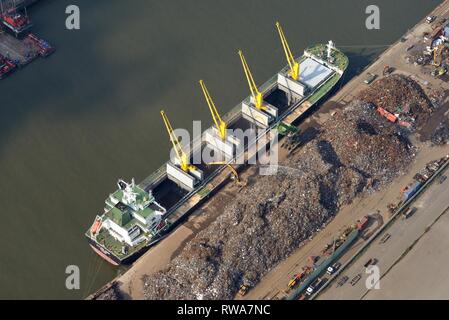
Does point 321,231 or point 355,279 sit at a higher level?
point 321,231

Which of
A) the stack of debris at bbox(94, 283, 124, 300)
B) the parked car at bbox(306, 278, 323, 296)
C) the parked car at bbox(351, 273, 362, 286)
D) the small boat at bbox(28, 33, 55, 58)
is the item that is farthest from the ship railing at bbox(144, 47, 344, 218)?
the small boat at bbox(28, 33, 55, 58)

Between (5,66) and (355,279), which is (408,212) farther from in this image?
(5,66)

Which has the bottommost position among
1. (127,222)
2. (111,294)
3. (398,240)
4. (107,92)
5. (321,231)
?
(398,240)

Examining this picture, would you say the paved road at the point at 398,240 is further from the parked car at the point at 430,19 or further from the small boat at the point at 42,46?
the small boat at the point at 42,46

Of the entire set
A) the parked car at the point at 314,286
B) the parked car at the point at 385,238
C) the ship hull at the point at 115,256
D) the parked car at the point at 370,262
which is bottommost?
the parked car at the point at 370,262

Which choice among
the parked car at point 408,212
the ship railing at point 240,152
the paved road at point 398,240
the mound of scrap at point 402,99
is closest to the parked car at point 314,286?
the paved road at point 398,240

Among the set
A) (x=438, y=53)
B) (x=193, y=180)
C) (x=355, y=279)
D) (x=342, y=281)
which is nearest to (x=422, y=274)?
(x=355, y=279)
